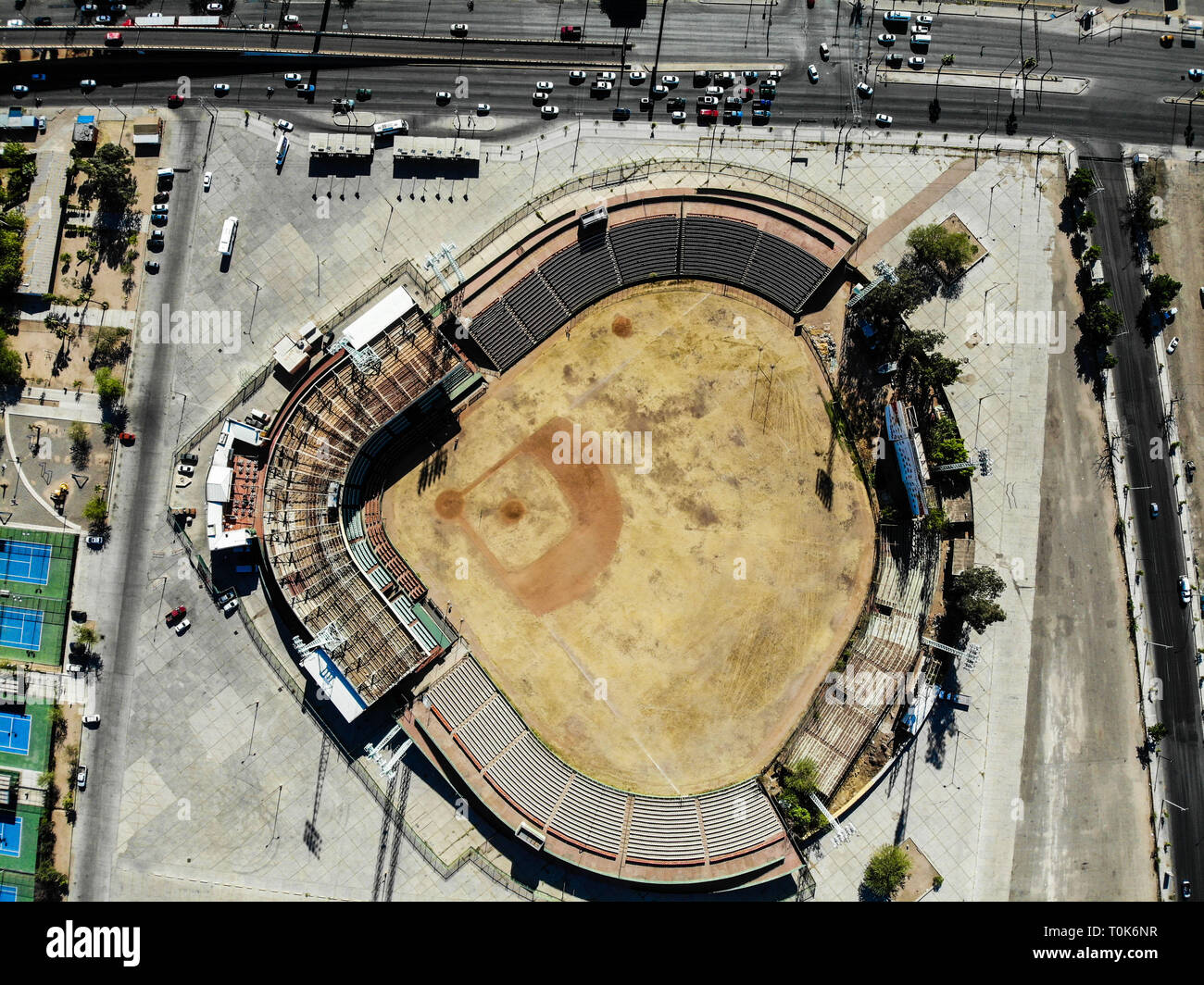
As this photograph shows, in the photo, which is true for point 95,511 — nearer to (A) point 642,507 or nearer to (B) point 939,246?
(A) point 642,507

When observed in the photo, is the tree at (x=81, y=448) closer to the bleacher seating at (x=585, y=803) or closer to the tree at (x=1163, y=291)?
the bleacher seating at (x=585, y=803)

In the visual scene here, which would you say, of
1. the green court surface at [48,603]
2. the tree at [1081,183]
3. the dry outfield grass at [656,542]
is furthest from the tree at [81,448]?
the tree at [1081,183]

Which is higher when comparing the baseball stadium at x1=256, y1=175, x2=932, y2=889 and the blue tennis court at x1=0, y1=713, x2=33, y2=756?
the baseball stadium at x1=256, y1=175, x2=932, y2=889

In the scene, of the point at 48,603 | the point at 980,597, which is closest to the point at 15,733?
the point at 48,603

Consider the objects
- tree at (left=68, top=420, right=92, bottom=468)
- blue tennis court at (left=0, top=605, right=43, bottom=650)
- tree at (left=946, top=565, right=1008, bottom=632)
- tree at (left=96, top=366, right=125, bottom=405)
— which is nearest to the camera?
tree at (left=946, top=565, right=1008, bottom=632)

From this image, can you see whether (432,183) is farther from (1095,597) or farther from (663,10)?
(1095,597)

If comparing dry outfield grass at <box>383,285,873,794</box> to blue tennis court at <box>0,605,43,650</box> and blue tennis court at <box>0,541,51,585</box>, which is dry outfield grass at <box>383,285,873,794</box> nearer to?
blue tennis court at <box>0,541,51,585</box>

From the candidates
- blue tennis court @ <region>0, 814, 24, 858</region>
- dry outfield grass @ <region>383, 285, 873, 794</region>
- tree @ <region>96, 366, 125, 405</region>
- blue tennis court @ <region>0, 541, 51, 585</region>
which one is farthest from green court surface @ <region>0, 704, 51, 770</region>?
dry outfield grass @ <region>383, 285, 873, 794</region>

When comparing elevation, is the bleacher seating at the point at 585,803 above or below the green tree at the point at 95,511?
below
